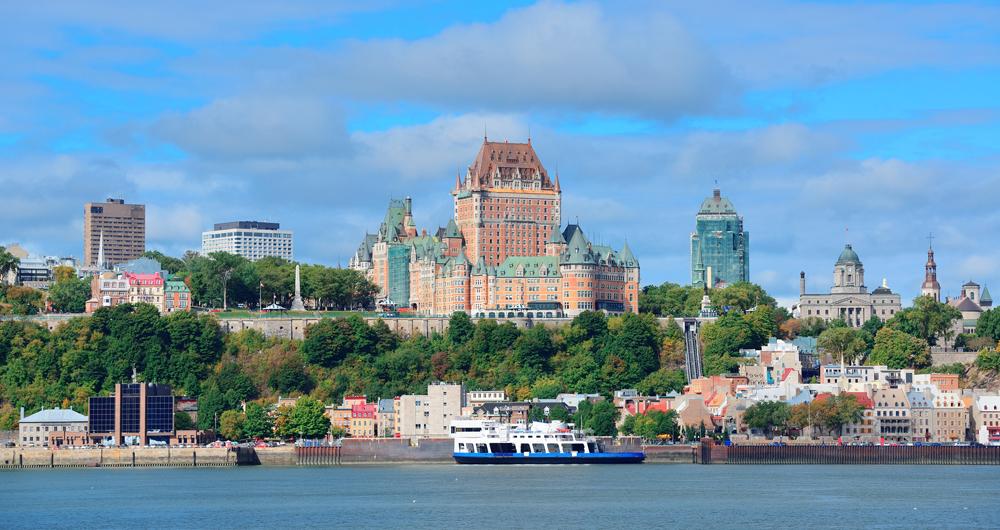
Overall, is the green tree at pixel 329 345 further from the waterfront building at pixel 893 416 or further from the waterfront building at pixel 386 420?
the waterfront building at pixel 893 416

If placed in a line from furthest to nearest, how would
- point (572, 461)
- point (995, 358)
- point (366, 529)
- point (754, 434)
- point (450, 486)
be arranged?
point (995, 358), point (754, 434), point (572, 461), point (450, 486), point (366, 529)

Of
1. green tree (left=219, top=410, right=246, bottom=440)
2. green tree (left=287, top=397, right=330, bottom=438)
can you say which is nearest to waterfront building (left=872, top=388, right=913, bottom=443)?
green tree (left=287, top=397, right=330, bottom=438)

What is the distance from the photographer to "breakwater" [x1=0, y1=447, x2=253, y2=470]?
16512 cm

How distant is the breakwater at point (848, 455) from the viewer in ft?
534

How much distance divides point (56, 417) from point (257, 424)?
15463 millimetres

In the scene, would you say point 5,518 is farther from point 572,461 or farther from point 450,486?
point 572,461

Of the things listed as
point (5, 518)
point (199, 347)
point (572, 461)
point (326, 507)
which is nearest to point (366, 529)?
point (326, 507)

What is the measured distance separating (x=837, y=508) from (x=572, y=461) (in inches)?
1691

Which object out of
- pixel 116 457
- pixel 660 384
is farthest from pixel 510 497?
pixel 660 384

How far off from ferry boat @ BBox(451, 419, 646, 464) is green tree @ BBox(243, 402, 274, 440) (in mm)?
18318

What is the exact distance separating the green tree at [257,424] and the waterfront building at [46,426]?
41.1ft

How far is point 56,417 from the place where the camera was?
171 m

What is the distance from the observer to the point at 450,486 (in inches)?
5384

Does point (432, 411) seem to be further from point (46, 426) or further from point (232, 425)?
point (46, 426)
